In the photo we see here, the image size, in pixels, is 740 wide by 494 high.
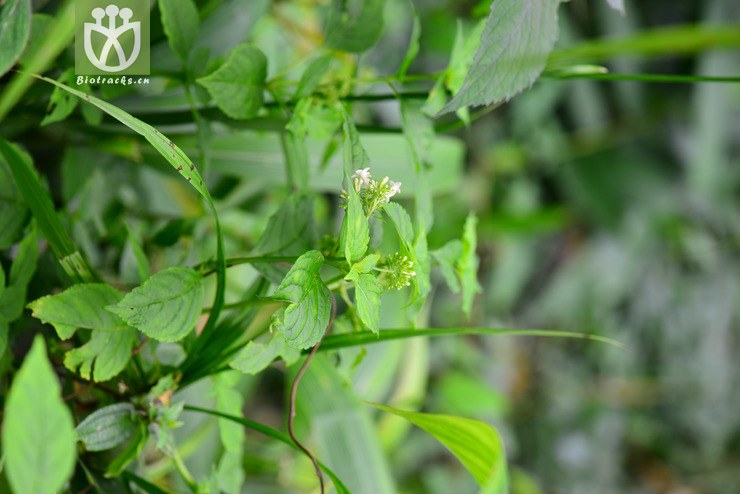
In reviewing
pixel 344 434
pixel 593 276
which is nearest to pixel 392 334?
pixel 344 434

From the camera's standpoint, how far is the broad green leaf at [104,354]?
0.95 feet

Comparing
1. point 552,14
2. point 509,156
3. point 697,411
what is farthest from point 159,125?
point 697,411

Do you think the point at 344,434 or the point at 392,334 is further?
the point at 344,434

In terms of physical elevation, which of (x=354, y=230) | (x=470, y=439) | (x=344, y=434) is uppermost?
(x=354, y=230)

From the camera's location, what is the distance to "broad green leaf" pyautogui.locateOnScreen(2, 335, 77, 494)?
18 centimetres

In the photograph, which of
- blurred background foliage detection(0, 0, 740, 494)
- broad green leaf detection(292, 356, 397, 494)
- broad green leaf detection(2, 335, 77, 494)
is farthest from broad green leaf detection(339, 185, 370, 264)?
blurred background foliage detection(0, 0, 740, 494)

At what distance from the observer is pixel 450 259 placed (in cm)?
34

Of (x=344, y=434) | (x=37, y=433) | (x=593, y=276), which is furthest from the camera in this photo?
(x=593, y=276)

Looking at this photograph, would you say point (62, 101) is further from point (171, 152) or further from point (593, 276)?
point (593, 276)

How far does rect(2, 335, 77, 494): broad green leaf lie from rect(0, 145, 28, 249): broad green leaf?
0.58 feet

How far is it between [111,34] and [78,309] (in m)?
0.17

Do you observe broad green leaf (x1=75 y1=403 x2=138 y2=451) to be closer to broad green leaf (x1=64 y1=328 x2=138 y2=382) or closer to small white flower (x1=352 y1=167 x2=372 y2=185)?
broad green leaf (x1=64 y1=328 x2=138 y2=382)

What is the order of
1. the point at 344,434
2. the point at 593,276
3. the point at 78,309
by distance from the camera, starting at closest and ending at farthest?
1. the point at 78,309
2. the point at 344,434
3. the point at 593,276

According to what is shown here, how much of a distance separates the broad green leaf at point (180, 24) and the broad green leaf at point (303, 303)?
16 cm
